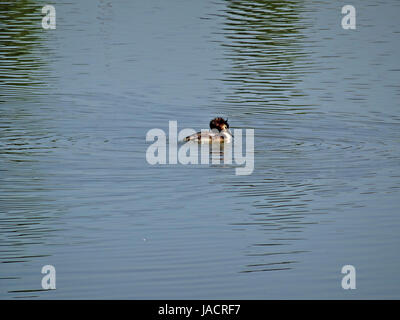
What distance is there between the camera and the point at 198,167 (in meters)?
13.2

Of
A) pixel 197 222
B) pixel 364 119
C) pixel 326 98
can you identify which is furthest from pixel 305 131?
pixel 197 222

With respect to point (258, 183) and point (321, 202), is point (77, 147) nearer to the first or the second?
point (258, 183)

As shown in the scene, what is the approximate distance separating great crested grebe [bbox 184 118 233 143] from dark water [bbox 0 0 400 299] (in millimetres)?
582

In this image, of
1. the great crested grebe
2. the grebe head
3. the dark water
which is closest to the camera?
the dark water

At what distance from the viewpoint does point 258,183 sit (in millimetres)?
12281

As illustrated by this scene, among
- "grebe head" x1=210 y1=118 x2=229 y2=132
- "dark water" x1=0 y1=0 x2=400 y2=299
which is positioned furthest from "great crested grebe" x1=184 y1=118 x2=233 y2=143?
"dark water" x1=0 y1=0 x2=400 y2=299

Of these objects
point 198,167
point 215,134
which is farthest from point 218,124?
point 198,167

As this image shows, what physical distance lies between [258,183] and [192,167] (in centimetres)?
124

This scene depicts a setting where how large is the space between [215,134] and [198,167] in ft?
5.51

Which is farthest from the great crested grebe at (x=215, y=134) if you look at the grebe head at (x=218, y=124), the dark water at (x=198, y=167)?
the dark water at (x=198, y=167)

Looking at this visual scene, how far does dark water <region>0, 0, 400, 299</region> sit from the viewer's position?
30.7ft

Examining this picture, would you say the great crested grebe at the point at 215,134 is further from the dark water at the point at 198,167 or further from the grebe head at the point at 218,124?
the dark water at the point at 198,167

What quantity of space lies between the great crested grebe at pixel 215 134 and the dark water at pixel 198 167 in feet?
1.91

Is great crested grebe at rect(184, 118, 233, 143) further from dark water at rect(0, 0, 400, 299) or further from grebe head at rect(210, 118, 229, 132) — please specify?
dark water at rect(0, 0, 400, 299)
